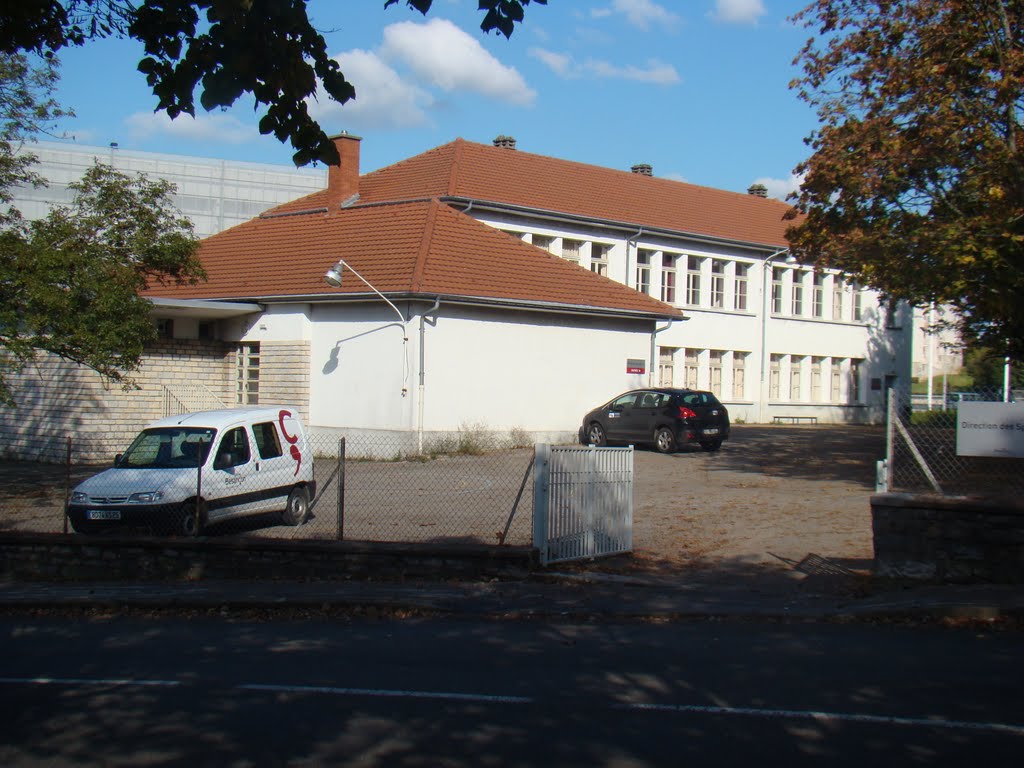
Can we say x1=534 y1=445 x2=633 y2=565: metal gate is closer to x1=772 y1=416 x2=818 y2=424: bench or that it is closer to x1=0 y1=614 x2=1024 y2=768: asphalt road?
x1=0 y1=614 x2=1024 y2=768: asphalt road

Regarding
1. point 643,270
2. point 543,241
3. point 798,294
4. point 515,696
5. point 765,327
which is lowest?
point 515,696

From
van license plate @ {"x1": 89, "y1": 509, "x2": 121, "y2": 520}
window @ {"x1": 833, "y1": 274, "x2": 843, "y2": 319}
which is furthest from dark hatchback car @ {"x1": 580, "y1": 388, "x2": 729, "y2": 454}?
window @ {"x1": 833, "y1": 274, "x2": 843, "y2": 319}

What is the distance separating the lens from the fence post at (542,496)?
11281 mm

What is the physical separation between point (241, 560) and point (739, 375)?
31.1 metres

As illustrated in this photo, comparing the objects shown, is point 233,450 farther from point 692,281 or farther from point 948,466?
point 692,281

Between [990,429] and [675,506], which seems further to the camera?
[675,506]

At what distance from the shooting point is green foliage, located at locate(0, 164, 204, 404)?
14438 mm

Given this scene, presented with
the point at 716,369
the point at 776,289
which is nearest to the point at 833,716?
the point at 716,369

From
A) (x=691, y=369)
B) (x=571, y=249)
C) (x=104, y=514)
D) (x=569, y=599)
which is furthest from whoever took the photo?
(x=691, y=369)

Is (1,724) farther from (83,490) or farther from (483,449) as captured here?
(483,449)

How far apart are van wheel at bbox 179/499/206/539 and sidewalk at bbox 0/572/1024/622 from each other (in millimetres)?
1174

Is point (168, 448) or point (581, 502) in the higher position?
point (168, 448)

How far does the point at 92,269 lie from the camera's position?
1516cm

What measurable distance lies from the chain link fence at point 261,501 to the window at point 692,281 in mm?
20547
